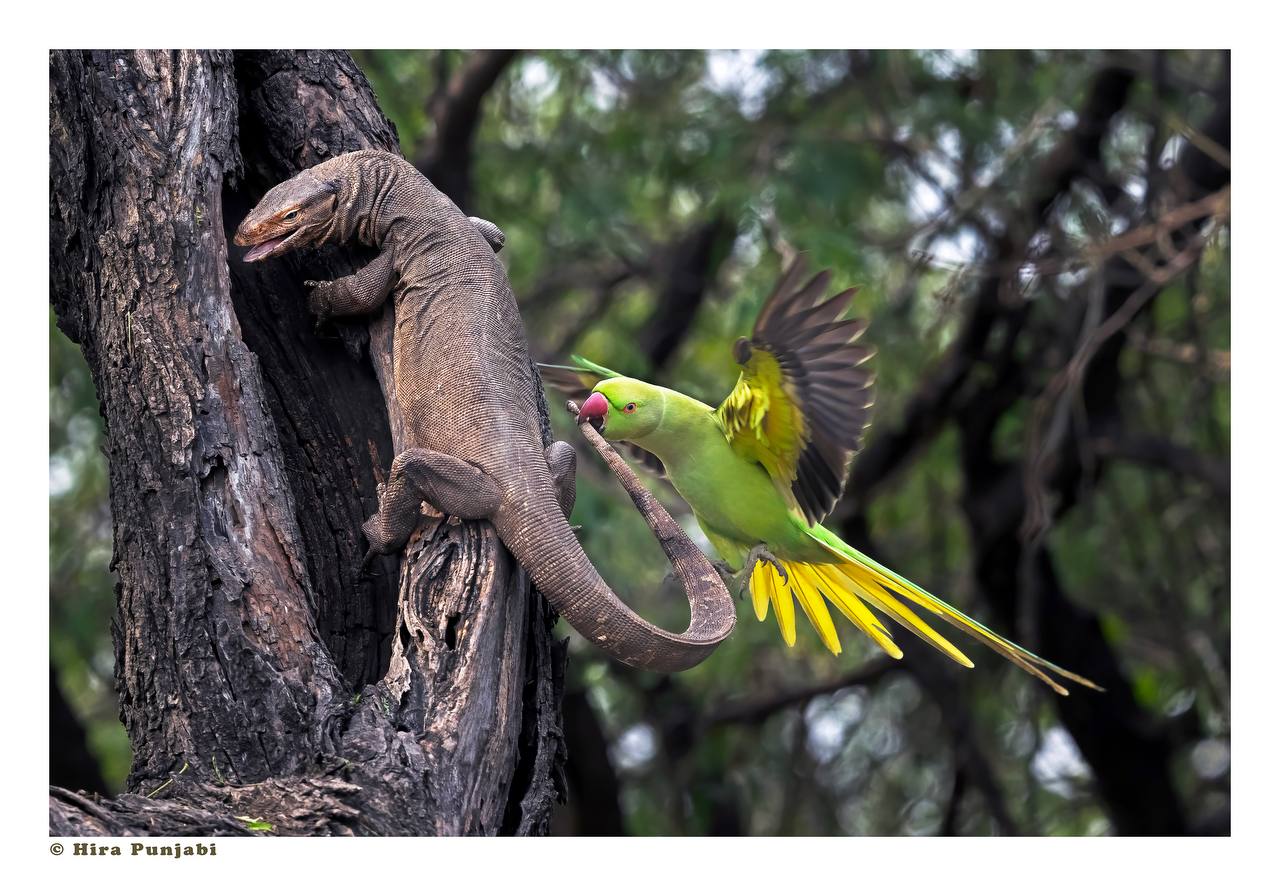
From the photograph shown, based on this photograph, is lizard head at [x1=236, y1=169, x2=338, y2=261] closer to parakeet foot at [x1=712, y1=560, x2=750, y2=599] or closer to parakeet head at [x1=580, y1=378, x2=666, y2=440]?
parakeet head at [x1=580, y1=378, x2=666, y2=440]

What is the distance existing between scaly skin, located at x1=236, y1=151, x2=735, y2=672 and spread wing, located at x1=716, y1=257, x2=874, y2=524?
1.77 ft

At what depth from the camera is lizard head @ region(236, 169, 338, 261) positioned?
4922 mm

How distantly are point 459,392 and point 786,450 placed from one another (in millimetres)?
1330

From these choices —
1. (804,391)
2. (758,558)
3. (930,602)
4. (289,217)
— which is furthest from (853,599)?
(289,217)

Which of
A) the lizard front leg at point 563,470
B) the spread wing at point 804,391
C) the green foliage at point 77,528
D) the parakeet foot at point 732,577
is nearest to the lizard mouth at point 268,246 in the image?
the lizard front leg at point 563,470

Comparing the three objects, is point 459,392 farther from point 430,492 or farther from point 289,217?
point 289,217

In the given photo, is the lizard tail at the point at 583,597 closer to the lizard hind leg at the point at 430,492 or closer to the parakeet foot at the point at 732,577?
the lizard hind leg at the point at 430,492

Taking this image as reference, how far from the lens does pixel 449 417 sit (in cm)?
473

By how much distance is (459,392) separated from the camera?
4.73 m

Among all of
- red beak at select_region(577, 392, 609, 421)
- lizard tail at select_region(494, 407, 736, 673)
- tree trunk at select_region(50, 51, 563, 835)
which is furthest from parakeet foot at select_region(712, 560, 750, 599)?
tree trunk at select_region(50, 51, 563, 835)

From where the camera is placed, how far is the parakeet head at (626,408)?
209 inches

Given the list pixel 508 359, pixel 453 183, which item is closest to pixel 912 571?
pixel 453 183

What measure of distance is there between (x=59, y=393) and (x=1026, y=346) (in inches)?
265

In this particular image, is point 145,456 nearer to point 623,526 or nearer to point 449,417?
point 449,417
